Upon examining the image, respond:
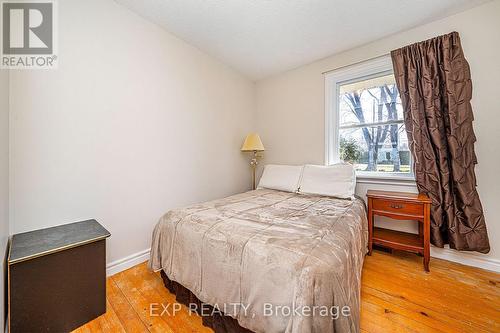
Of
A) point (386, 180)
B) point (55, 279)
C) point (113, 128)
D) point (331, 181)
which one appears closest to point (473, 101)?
point (386, 180)

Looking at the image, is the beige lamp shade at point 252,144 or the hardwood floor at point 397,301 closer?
the hardwood floor at point 397,301

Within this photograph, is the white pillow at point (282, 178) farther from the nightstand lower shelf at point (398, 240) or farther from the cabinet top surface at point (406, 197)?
the nightstand lower shelf at point (398, 240)

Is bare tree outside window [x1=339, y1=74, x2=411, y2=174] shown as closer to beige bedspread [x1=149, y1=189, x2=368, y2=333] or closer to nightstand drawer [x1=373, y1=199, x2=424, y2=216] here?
nightstand drawer [x1=373, y1=199, x2=424, y2=216]

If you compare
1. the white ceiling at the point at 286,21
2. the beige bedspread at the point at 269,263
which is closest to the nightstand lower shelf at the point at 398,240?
the beige bedspread at the point at 269,263

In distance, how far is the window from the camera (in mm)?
2262

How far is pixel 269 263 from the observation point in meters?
0.92

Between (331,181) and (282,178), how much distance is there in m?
0.62

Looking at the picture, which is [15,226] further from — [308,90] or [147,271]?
[308,90]

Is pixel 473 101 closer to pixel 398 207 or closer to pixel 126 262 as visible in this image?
pixel 398 207

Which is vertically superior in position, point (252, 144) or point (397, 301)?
point (252, 144)

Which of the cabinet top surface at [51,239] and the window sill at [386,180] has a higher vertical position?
the window sill at [386,180]

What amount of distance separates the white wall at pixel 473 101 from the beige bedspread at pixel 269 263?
1316 millimetres

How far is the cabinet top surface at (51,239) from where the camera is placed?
106cm

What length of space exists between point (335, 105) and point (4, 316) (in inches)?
135
